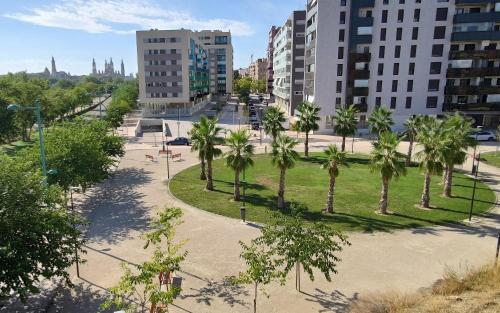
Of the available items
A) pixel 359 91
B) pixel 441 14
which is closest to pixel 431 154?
pixel 359 91

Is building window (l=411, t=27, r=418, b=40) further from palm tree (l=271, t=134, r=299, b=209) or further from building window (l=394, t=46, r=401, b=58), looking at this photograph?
palm tree (l=271, t=134, r=299, b=209)

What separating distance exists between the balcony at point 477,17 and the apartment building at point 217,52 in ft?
402

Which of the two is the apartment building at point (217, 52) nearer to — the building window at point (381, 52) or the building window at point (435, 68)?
the building window at point (381, 52)

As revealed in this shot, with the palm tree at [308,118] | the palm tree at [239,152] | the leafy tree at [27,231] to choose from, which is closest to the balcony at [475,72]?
the palm tree at [308,118]

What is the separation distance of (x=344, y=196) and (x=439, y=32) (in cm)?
4691

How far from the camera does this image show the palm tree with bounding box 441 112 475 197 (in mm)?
Result: 29147

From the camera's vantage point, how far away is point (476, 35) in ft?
205

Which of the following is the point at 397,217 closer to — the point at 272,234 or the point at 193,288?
the point at 272,234

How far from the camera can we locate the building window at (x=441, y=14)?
208 feet

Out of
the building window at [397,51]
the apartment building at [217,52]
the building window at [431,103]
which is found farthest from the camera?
the apartment building at [217,52]

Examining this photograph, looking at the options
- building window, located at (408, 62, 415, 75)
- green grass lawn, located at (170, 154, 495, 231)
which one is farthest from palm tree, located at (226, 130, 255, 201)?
building window, located at (408, 62, 415, 75)

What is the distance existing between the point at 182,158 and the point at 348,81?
34580 mm

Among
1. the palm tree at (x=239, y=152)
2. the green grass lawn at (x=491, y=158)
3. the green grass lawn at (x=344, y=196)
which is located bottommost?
the green grass lawn at (x=344, y=196)

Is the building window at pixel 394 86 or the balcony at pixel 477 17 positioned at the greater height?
A: the balcony at pixel 477 17
